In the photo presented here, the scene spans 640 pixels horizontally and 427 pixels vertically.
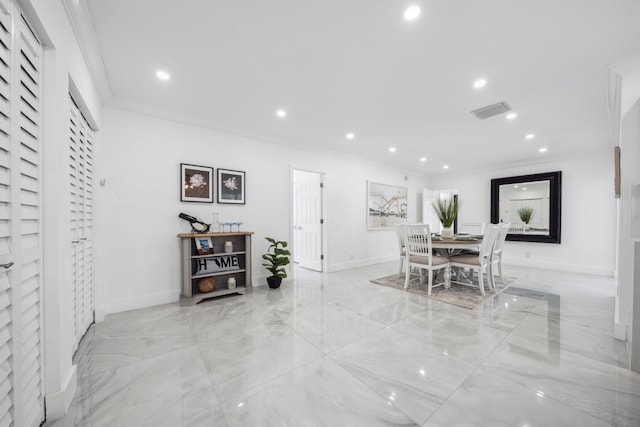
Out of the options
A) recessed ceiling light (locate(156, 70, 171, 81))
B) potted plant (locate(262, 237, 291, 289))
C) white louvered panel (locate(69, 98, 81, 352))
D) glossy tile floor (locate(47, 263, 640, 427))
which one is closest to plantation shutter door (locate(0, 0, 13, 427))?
glossy tile floor (locate(47, 263, 640, 427))

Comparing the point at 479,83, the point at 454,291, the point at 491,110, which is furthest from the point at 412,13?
the point at 454,291

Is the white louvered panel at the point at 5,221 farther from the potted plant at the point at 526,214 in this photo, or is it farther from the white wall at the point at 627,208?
the potted plant at the point at 526,214

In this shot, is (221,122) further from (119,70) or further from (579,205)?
(579,205)

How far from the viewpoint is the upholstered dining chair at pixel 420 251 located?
133 inches

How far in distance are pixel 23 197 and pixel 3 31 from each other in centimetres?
67

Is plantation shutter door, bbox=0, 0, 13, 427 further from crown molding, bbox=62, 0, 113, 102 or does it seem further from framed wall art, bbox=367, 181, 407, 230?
framed wall art, bbox=367, 181, 407, 230

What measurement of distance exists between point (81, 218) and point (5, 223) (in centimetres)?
138

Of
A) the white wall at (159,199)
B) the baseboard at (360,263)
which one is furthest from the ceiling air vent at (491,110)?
the baseboard at (360,263)

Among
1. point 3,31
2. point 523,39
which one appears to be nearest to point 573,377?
point 523,39

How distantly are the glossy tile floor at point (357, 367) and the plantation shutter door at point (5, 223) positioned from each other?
20.3 inches

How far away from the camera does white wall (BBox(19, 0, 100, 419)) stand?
1249 millimetres

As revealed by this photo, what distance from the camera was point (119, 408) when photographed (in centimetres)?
135

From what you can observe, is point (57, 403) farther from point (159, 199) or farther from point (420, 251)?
point (420, 251)

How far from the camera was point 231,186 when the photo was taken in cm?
355
